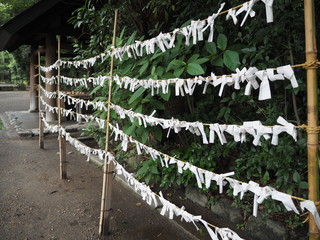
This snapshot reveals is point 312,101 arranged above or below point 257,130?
above

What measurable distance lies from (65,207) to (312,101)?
3047 millimetres

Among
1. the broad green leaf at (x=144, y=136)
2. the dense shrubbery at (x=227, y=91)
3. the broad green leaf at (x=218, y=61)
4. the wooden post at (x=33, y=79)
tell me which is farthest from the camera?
the wooden post at (x=33, y=79)

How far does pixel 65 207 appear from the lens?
3.24 metres

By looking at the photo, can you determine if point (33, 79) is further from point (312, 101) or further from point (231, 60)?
point (312, 101)

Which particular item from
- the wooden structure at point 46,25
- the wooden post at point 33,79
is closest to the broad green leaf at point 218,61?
the wooden structure at point 46,25

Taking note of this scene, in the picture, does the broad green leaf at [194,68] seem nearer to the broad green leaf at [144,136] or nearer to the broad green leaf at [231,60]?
the broad green leaf at [231,60]

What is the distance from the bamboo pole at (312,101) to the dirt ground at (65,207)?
1.66 m

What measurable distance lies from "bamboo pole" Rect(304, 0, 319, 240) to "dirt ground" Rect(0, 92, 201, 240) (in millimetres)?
1659

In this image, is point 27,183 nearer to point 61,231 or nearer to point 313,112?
point 61,231

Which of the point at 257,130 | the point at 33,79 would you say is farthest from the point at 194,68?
the point at 33,79

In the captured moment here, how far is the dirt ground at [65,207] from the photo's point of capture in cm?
268

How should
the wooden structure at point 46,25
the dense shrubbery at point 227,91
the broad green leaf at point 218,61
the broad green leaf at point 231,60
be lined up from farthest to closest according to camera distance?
the wooden structure at point 46,25 < the dense shrubbery at point 227,91 < the broad green leaf at point 218,61 < the broad green leaf at point 231,60

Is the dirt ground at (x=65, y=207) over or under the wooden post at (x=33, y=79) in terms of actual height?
under

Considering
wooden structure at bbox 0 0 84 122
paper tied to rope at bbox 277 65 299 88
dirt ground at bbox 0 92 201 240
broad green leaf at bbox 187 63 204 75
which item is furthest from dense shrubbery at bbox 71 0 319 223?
wooden structure at bbox 0 0 84 122
